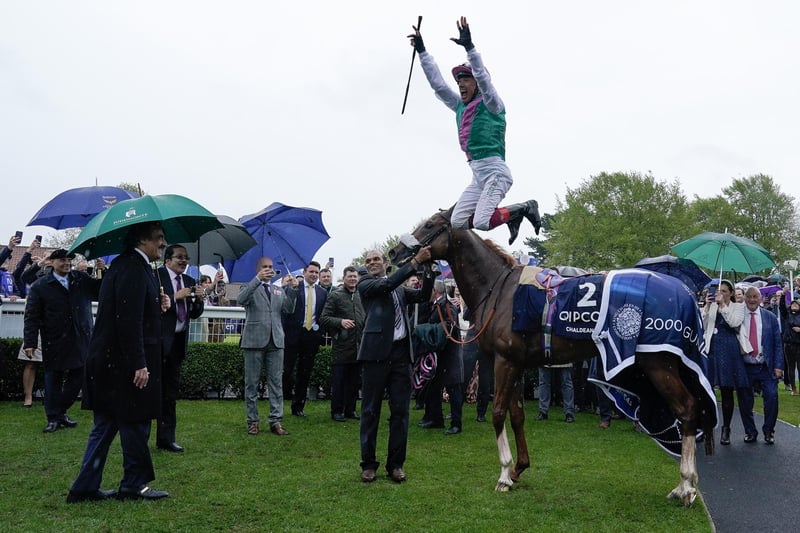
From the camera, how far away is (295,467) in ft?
21.9

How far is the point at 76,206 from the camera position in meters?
7.32

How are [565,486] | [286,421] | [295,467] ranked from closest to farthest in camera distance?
[565,486], [295,467], [286,421]

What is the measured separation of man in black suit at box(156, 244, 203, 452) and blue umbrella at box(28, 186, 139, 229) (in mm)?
875

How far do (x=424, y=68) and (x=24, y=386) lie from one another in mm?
8087

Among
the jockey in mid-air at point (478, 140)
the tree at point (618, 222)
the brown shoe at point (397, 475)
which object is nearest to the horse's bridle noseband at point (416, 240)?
the jockey in mid-air at point (478, 140)

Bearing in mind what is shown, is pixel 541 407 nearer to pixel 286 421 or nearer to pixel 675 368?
pixel 286 421

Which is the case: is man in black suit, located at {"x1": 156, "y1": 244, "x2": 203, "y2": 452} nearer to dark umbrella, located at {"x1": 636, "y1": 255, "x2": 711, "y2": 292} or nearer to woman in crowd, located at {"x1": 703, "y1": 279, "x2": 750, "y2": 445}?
dark umbrella, located at {"x1": 636, "y1": 255, "x2": 711, "y2": 292}

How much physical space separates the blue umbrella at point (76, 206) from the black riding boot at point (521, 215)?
14.1ft

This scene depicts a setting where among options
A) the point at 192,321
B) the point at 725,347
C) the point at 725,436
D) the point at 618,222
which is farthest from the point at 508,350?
the point at 618,222

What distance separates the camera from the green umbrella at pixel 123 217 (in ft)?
17.1

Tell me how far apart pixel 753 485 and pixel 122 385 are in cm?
592

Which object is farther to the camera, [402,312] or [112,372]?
[402,312]

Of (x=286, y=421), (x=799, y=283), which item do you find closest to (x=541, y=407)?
Answer: (x=286, y=421)

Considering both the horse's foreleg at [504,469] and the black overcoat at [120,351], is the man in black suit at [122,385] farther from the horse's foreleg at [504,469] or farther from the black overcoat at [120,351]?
the horse's foreleg at [504,469]
